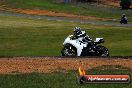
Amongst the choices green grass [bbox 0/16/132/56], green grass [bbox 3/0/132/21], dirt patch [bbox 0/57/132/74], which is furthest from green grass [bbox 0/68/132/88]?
green grass [bbox 3/0/132/21]

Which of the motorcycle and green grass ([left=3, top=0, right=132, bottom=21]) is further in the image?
green grass ([left=3, top=0, right=132, bottom=21])

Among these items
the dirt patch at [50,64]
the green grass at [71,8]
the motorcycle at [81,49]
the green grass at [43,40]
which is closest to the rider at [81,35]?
the motorcycle at [81,49]

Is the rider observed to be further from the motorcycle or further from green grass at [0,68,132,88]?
green grass at [0,68,132,88]

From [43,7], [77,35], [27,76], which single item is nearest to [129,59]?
[77,35]

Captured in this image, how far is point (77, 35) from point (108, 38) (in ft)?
50.7

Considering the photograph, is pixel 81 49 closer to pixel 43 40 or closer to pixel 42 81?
pixel 42 81

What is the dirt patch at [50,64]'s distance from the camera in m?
17.3

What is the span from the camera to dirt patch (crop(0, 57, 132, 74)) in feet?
56.9

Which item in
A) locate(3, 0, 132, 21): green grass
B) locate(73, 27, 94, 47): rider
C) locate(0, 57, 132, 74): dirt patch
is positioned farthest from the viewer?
locate(3, 0, 132, 21): green grass

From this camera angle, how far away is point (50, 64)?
18.9 meters

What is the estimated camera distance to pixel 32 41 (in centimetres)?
3494

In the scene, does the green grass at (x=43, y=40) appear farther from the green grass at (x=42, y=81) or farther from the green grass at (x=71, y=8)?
the green grass at (x=71, y=8)

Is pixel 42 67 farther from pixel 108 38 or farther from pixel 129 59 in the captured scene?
pixel 108 38

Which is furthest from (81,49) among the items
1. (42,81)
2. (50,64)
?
(42,81)
